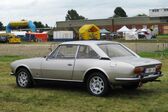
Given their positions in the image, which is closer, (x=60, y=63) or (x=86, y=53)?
(x=86, y=53)

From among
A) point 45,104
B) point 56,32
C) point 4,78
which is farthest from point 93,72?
point 56,32

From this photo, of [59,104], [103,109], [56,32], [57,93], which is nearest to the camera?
[103,109]

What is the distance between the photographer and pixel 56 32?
81500 millimetres

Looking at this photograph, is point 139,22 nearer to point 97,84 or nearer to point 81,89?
point 81,89

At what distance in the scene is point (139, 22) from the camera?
403 feet

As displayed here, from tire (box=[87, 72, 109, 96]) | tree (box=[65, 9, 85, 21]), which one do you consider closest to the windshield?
tire (box=[87, 72, 109, 96])

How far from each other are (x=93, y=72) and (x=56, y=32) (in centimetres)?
7091

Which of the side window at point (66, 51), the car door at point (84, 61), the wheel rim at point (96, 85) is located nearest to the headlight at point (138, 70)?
the wheel rim at point (96, 85)

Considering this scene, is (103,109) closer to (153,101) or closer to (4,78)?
(153,101)

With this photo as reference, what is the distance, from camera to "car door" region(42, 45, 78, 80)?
11484 millimetres

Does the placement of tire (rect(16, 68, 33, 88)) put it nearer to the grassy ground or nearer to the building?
the grassy ground

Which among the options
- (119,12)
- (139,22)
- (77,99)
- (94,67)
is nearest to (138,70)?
(94,67)

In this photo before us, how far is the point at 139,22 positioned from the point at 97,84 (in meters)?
114

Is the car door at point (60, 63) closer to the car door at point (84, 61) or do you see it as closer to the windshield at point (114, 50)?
the car door at point (84, 61)
